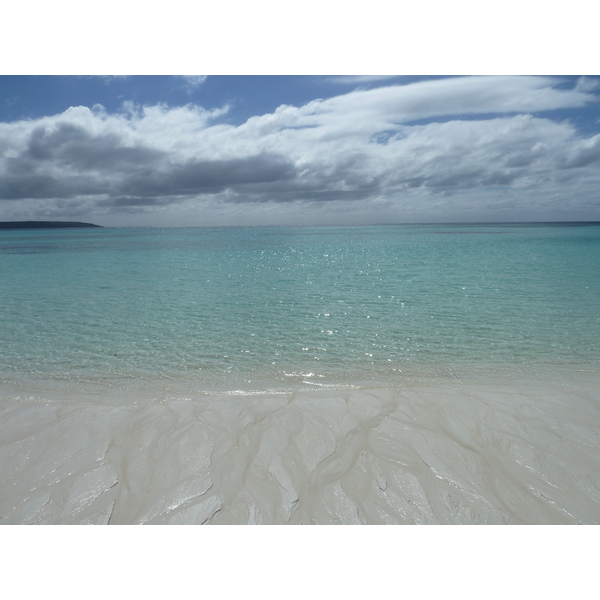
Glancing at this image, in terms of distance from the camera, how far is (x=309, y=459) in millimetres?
5980

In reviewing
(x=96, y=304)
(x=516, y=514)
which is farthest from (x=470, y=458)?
(x=96, y=304)

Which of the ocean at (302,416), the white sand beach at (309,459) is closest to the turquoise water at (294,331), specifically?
the ocean at (302,416)

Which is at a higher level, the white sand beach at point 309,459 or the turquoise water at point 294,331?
the white sand beach at point 309,459

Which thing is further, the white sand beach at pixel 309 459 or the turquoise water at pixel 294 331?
the turquoise water at pixel 294 331

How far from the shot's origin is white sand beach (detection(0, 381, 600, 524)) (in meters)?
5.00

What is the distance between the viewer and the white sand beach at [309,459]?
500 centimetres

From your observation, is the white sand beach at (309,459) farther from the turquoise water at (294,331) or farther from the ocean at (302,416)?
the turquoise water at (294,331)

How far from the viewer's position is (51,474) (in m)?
5.69

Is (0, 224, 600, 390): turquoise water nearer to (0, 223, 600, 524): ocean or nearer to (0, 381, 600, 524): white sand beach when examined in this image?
(0, 223, 600, 524): ocean

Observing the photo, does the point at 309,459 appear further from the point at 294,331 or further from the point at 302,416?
the point at 294,331

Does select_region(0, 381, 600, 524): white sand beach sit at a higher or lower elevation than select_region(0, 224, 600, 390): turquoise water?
higher

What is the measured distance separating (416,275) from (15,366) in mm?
24382

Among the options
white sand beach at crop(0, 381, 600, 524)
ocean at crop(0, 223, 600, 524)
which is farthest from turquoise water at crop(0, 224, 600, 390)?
white sand beach at crop(0, 381, 600, 524)

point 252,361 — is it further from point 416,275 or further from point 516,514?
point 416,275
